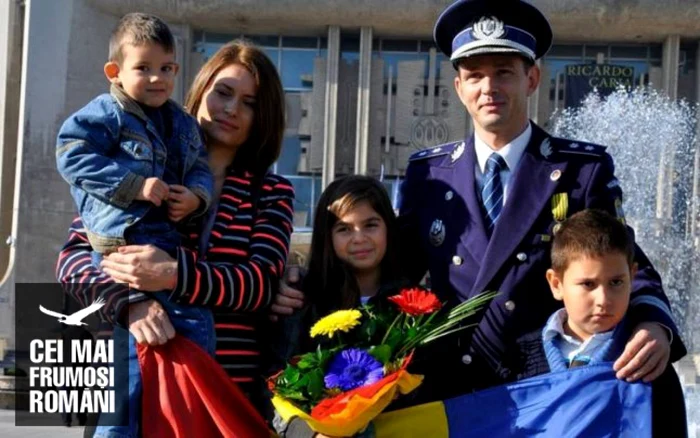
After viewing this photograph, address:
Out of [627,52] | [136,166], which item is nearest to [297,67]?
[627,52]

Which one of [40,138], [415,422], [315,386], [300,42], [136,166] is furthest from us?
[300,42]

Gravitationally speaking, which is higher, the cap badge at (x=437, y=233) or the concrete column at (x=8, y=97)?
the concrete column at (x=8, y=97)

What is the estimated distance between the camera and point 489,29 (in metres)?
3.07

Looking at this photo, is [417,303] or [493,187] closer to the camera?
[417,303]

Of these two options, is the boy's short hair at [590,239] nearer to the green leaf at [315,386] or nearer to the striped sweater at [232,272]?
the green leaf at [315,386]

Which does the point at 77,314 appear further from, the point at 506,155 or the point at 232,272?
the point at 506,155

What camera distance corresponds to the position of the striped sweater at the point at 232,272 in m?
2.84

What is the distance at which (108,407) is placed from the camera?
2.80m

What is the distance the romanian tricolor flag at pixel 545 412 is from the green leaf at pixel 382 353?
0.23 metres

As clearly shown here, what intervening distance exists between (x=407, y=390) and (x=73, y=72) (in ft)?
83.0

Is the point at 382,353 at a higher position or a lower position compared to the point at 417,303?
lower

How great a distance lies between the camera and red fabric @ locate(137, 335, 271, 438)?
2730 millimetres

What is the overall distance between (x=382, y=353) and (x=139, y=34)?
1.37m

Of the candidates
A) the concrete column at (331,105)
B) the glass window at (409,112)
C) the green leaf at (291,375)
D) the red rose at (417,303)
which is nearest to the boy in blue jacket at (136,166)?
the green leaf at (291,375)
